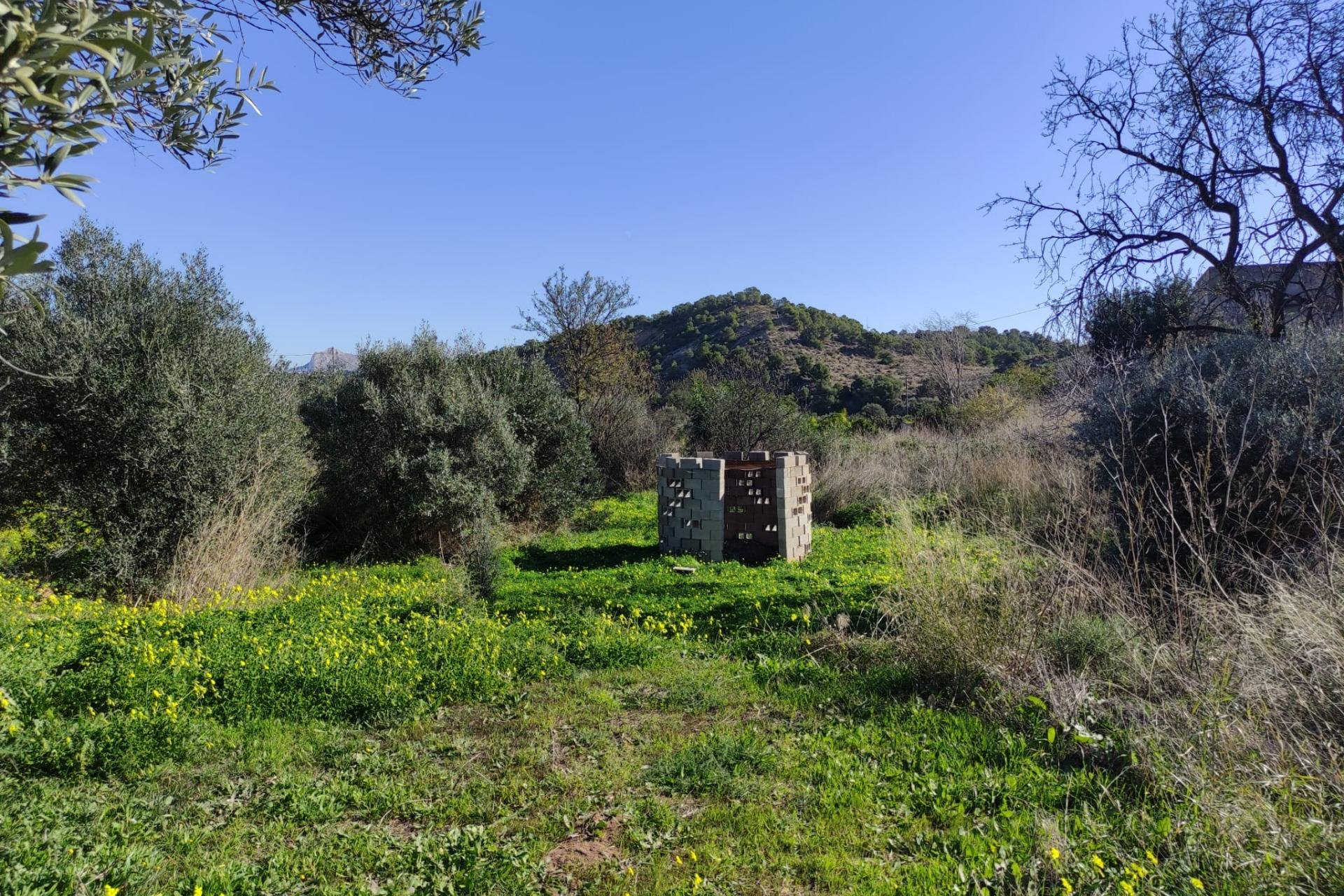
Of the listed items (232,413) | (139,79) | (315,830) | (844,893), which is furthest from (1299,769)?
(232,413)

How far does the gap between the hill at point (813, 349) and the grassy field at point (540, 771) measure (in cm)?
2108

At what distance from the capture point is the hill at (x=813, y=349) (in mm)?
29000

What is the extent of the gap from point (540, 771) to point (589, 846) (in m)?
0.69

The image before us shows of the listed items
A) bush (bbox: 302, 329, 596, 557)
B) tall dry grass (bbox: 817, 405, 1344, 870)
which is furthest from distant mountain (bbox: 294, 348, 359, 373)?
tall dry grass (bbox: 817, 405, 1344, 870)

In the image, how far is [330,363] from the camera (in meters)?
15.8

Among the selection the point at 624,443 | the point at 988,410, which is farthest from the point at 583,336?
the point at 988,410

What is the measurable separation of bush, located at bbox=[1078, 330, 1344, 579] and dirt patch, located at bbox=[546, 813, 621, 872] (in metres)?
3.74

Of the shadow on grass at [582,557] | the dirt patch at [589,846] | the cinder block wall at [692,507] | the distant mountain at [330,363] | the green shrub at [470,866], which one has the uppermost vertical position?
the distant mountain at [330,363]

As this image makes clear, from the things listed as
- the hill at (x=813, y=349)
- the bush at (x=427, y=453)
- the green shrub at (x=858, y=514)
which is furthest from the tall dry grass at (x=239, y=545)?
the hill at (x=813, y=349)

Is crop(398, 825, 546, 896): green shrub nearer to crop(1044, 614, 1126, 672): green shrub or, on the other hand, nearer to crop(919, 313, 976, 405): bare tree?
crop(1044, 614, 1126, 672): green shrub

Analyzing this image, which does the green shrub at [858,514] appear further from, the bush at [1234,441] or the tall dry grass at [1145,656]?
the bush at [1234,441]

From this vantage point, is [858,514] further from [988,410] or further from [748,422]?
[988,410]

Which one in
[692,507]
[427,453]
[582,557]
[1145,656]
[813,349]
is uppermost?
[813,349]

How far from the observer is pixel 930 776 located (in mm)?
3256
